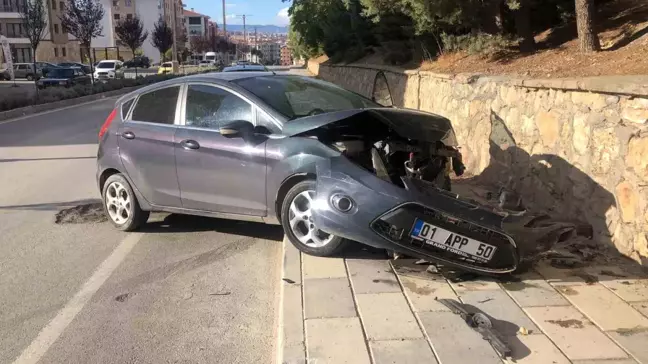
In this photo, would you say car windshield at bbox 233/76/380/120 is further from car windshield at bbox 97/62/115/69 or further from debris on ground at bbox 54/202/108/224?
car windshield at bbox 97/62/115/69

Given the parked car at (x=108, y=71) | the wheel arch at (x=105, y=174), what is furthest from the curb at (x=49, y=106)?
the parked car at (x=108, y=71)

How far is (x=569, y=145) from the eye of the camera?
5879mm

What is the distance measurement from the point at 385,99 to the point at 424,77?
1.45m

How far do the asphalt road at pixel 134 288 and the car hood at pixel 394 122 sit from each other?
4.43ft

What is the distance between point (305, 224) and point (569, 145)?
2772mm

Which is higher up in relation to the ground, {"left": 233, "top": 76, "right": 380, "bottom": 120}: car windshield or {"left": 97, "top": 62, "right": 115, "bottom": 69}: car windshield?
{"left": 233, "top": 76, "right": 380, "bottom": 120}: car windshield

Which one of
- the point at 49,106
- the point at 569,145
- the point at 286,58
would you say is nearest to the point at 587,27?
the point at 569,145

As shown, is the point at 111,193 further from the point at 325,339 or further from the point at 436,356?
the point at 436,356

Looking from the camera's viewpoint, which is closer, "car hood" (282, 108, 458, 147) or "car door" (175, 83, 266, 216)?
"car hood" (282, 108, 458, 147)

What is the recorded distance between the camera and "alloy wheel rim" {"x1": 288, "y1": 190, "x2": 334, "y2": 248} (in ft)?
17.1

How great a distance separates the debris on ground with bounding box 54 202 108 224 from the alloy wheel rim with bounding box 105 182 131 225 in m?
0.53

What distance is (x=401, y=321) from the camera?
3.93 m

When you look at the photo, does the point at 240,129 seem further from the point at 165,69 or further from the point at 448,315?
the point at 165,69

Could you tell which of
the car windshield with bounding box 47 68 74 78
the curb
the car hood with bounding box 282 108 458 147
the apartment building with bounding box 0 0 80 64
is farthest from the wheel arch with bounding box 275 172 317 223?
the apartment building with bounding box 0 0 80 64
